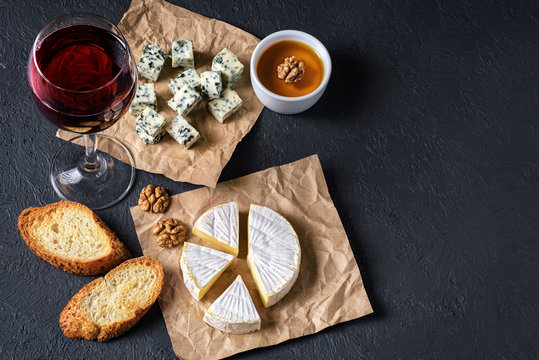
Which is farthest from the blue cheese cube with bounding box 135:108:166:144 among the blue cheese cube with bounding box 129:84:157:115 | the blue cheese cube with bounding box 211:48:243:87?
the blue cheese cube with bounding box 211:48:243:87

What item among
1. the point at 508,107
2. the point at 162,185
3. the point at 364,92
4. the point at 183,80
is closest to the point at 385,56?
the point at 364,92

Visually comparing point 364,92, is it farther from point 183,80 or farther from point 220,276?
point 220,276

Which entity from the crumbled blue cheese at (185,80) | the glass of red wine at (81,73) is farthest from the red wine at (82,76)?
the crumbled blue cheese at (185,80)

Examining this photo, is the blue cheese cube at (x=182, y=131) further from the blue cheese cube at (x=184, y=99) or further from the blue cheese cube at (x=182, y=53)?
the blue cheese cube at (x=182, y=53)

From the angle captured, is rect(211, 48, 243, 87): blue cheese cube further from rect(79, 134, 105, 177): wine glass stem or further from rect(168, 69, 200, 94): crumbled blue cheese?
rect(79, 134, 105, 177): wine glass stem

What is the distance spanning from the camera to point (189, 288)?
2.07 metres

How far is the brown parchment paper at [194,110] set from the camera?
7.25 feet

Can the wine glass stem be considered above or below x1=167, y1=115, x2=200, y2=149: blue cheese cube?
below

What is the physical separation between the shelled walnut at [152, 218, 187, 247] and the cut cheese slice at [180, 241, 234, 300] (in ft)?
0.13

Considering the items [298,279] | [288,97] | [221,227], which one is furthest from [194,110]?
[298,279]

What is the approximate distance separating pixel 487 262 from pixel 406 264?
30cm

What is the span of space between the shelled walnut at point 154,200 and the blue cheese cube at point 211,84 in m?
0.37

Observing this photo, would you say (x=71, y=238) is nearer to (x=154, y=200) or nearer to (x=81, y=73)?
(x=154, y=200)

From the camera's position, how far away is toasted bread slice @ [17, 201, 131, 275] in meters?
2.08
